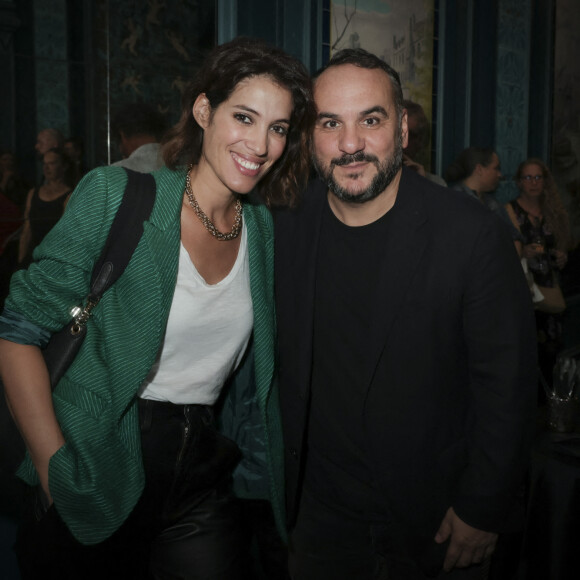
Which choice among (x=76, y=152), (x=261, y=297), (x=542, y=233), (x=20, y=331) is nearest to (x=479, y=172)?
(x=542, y=233)

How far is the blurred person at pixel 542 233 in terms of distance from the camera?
488cm

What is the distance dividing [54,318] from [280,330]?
0.69 metres

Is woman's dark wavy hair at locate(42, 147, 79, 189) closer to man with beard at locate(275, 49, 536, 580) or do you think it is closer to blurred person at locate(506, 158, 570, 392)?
man with beard at locate(275, 49, 536, 580)

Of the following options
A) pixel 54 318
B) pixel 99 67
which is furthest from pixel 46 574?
pixel 99 67

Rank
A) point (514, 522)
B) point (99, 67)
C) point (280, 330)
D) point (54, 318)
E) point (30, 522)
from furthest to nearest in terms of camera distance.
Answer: point (99, 67), point (280, 330), point (514, 522), point (30, 522), point (54, 318)

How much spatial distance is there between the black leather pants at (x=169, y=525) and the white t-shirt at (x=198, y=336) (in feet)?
0.16

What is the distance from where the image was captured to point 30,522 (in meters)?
1.50

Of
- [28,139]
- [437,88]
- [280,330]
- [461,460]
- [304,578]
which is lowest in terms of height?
[304,578]

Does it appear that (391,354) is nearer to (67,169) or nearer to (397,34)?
(67,169)

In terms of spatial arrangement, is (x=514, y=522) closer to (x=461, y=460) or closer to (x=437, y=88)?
(x=461, y=460)

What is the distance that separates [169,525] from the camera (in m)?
1.64

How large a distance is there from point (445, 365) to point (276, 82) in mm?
891

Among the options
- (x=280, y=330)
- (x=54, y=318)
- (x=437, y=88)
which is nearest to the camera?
(x=54, y=318)

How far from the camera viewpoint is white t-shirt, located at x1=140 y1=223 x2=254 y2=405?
1.51 meters
